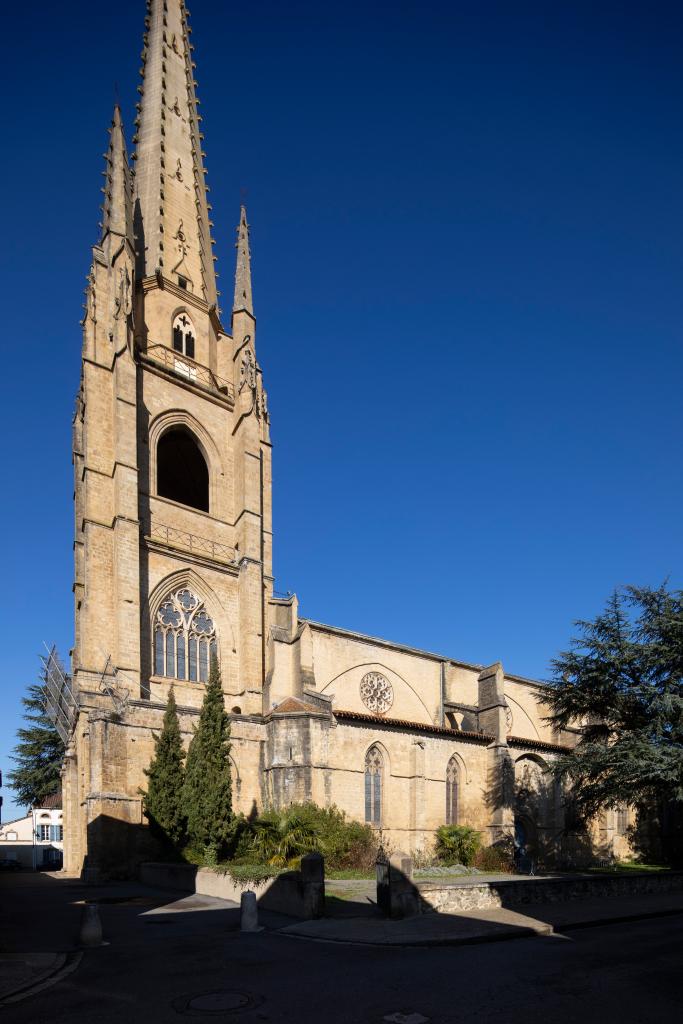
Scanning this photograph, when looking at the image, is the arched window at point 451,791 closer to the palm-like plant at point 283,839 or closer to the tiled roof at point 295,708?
the tiled roof at point 295,708

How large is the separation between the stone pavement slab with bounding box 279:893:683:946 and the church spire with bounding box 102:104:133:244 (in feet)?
97.4

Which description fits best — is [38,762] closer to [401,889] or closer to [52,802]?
[52,802]

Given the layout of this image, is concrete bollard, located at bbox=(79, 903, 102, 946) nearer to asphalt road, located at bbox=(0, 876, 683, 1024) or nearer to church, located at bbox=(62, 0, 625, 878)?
asphalt road, located at bbox=(0, 876, 683, 1024)

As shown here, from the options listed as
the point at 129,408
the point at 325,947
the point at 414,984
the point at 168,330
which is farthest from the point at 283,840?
the point at 168,330

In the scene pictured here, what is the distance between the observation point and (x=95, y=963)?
11320mm

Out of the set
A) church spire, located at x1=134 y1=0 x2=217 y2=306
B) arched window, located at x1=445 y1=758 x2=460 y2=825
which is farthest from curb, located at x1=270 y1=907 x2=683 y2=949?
church spire, located at x1=134 y1=0 x2=217 y2=306

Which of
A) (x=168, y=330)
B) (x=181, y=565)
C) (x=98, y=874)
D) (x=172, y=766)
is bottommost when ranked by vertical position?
(x=98, y=874)

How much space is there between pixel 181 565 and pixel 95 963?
20348mm

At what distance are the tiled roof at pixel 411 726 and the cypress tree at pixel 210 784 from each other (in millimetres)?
6647

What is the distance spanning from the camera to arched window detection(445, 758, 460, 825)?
3073 centimetres

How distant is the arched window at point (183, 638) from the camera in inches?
1160

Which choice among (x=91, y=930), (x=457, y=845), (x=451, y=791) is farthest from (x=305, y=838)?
(x=91, y=930)

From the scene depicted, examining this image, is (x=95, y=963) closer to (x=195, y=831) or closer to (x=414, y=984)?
(x=414, y=984)

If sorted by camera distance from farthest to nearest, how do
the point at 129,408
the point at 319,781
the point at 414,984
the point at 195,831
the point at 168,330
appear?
1. the point at 168,330
2. the point at 129,408
3. the point at 319,781
4. the point at 195,831
5. the point at 414,984
